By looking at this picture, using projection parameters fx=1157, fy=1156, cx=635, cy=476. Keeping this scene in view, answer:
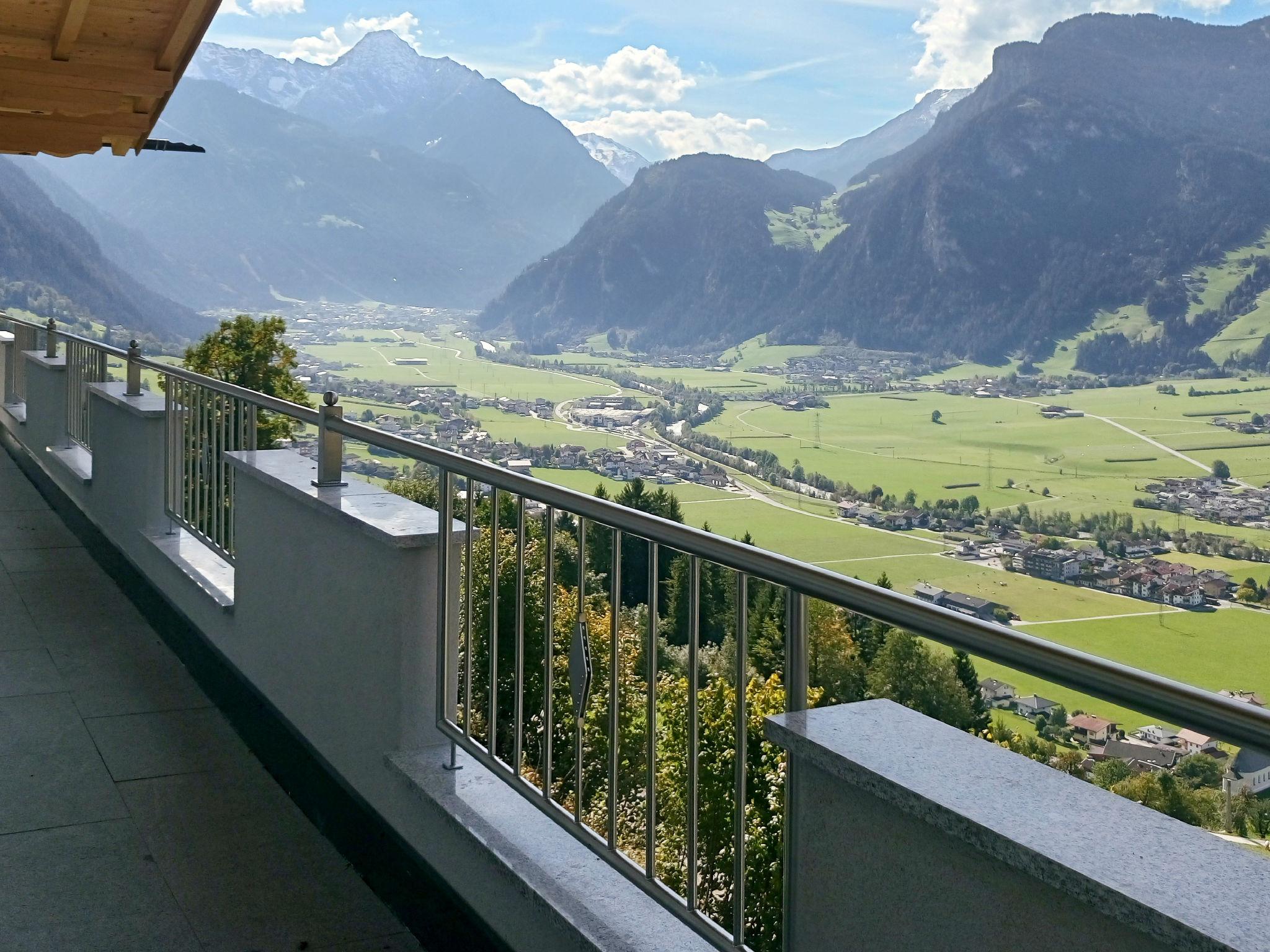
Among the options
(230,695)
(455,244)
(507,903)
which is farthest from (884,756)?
(455,244)

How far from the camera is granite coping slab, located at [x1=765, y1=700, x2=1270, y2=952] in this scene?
1.11 metres

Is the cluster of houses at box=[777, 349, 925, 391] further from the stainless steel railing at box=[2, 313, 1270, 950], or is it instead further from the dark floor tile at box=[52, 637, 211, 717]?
the stainless steel railing at box=[2, 313, 1270, 950]

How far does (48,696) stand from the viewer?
14.1ft

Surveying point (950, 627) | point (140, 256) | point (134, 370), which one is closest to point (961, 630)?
point (950, 627)

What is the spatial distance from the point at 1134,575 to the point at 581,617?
172 ft

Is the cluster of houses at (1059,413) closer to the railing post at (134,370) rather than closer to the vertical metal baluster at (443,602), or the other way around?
the railing post at (134,370)

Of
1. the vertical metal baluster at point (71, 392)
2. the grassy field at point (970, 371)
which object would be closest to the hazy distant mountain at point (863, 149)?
the grassy field at point (970, 371)

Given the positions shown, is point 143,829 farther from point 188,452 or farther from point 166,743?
point 188,452

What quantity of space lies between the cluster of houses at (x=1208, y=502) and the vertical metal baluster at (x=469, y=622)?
69.9 meters

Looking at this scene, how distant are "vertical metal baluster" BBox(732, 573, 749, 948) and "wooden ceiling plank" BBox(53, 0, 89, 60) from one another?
16.1ft

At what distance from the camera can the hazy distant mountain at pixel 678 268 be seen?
393ft

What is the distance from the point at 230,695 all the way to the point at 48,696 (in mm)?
713

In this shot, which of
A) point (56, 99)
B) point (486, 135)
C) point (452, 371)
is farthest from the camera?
point (486, 135)

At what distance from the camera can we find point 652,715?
6.85ft
